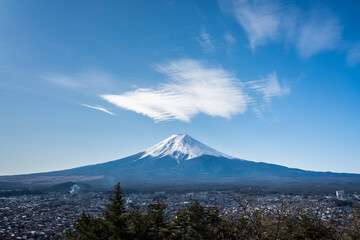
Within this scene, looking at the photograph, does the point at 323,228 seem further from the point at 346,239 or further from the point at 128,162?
the point at 128,162

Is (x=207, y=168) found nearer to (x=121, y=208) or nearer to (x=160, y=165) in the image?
(x=160, y=165)

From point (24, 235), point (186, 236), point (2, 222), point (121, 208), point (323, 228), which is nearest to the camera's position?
point (186, 236)

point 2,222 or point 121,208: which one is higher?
point 121,208

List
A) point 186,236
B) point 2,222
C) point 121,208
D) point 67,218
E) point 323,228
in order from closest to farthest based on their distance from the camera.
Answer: point 186,236
point 323,228
point 121,208
point 2,222
point 67,218

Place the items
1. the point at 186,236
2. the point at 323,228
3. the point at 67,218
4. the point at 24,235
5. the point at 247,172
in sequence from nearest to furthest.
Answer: the point at 186,236
the point at 323,228
the point at 24,235
the point at 67,218
the point at 247,172

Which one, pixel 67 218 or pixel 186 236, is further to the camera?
pixel 67 218

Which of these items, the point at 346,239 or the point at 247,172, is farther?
the point at 247,172

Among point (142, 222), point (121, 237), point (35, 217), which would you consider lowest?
point (35, 217)

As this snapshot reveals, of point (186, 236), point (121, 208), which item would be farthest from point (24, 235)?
point (186, 236)

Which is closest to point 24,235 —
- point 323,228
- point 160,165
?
→ point 323,228
